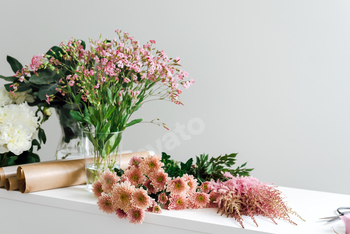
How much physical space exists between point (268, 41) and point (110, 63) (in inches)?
60.1

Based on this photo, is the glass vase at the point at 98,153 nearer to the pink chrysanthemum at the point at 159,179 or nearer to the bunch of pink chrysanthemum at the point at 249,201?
the pink chrysanthemum at the point at 159,179

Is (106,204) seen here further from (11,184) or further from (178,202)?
(11,184)

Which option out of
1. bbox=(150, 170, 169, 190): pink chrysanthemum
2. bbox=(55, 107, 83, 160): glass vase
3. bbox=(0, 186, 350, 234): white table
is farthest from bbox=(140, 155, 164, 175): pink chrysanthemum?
bbox=(55, 107, 83, 160): glass vase

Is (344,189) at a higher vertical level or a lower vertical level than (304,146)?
lower

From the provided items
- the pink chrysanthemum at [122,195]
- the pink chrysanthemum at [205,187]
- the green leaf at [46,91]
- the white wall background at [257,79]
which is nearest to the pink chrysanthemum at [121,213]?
the pink chrysanthemum at [122,195]

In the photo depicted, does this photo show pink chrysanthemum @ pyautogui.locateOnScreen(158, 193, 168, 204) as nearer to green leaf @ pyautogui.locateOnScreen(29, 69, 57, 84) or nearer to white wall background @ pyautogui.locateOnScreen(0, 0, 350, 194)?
green leaf @ pyautogui.locateOnScreen(29, 69, 57, 84)

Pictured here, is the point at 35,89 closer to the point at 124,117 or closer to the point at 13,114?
the point at 13,114

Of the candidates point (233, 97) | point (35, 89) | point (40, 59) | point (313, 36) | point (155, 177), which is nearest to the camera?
point (155, 177)

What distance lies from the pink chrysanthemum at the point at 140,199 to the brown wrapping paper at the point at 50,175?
290 mm

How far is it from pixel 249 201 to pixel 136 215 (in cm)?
30

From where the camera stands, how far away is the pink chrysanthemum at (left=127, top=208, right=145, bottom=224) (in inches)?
32.6

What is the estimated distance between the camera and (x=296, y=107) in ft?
7.15

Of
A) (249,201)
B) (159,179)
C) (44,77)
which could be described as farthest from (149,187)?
(44,77)

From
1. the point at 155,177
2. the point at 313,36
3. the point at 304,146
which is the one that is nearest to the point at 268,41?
the point at 313,36
